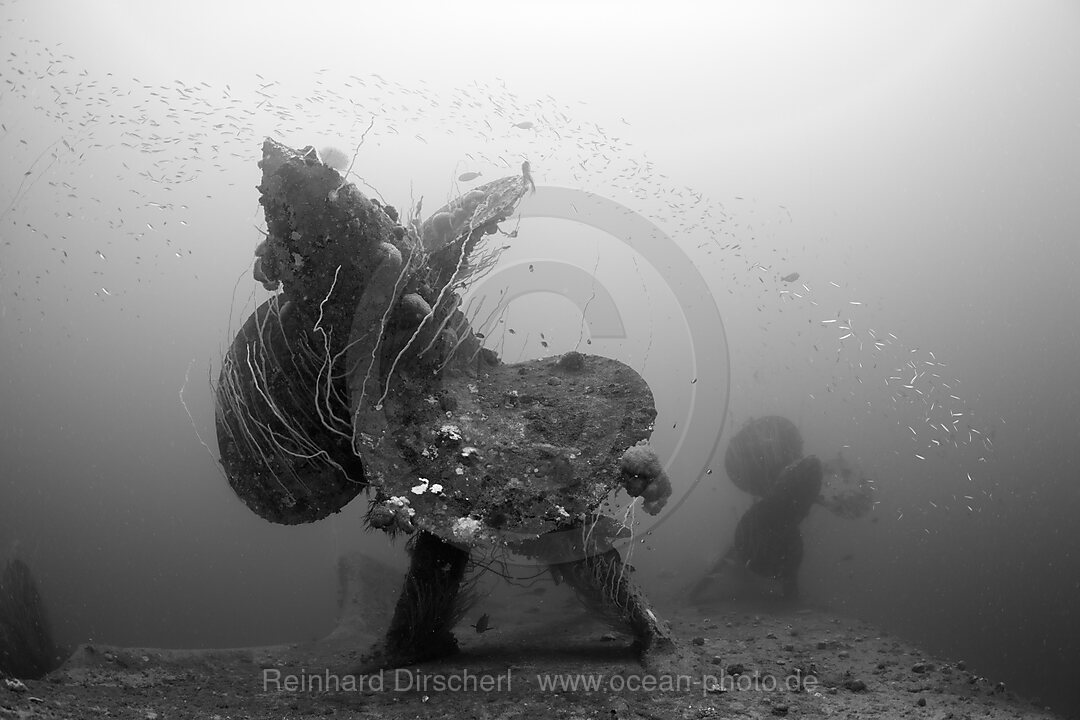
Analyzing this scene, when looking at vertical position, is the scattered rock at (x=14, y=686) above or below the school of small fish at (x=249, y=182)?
below

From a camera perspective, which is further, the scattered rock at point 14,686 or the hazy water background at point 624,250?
the hazy water background at point 624,250

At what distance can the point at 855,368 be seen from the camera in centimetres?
5738

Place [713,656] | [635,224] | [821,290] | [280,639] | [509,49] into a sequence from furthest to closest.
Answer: [821,290] < [509,49] < [280,639] < [635,224] < [713,656]

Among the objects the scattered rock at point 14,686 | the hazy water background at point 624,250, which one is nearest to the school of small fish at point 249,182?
the hazy water background at point 624,250

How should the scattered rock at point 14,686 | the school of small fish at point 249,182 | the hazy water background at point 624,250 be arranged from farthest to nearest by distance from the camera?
the school of small fish at point 249,182 → the hazy water background at point 624,250 → the scattered rock at point 14,686

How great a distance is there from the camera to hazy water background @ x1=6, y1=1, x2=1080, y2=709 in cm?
2302

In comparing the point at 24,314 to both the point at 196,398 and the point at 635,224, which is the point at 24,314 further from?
the point at 635,224

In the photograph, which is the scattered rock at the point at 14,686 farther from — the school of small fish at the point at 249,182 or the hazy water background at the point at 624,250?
the school of small fish at the point at 249,182

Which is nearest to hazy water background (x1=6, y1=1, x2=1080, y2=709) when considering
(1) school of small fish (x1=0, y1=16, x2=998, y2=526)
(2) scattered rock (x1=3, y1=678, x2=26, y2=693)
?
(1) school of small fish (x1=0, y1=16, x2=998, y2=526)

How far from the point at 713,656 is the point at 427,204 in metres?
56.2

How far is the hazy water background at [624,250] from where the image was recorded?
906 inches

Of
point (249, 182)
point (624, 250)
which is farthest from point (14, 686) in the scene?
point (249, 182)

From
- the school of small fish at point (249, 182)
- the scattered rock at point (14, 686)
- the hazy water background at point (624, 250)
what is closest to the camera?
the scattered rock at point (14, 686)

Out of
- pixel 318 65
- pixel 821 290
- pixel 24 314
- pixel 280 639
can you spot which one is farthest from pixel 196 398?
pixel 821 290
